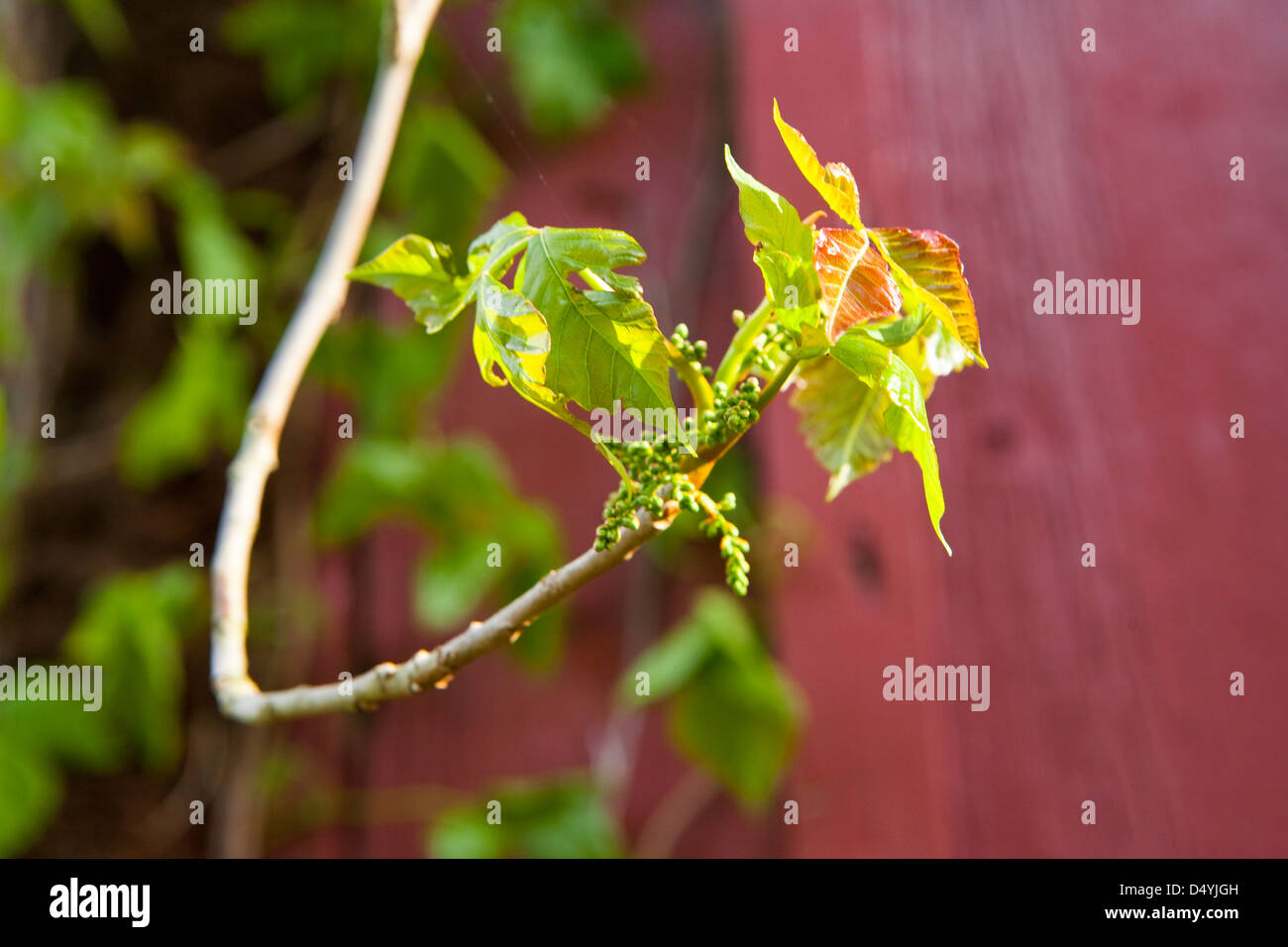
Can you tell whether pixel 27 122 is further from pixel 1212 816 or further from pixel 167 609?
pixel 1212 816

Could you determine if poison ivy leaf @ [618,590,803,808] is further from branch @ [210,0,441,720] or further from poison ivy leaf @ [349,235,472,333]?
poison ivy leaf @ [349,235,472,333]

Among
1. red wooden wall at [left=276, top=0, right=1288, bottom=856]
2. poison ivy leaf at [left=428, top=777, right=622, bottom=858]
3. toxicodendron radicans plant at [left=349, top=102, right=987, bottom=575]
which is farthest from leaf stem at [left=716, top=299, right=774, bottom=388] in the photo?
poison ivy leaf at [left=428, top=777, right=622, bottom=858]

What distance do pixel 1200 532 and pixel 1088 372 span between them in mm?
137

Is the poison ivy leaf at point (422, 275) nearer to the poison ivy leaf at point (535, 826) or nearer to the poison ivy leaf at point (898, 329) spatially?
the poison ivy leaf at point (898, 329)

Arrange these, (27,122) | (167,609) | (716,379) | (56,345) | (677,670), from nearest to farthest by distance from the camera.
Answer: (716,379), (677,670), (167,609), (27,122), (56,345)

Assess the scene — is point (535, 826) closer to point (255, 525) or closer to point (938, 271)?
point (255, 525)

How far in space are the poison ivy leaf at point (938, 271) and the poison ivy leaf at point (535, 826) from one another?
0.65 m

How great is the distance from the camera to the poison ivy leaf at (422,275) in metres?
0.32

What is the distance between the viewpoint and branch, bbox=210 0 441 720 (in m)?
0.45

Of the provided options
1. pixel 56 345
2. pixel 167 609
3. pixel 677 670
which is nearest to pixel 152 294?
pixel 56 345

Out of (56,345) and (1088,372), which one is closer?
(1088,372)

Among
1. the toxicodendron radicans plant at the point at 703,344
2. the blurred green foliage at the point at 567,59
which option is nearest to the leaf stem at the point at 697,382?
the toxicodendron radicans plant at the point at 703,344

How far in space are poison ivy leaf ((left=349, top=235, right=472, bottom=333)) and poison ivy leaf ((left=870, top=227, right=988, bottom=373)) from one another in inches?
5.5

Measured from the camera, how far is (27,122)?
3.48ft
